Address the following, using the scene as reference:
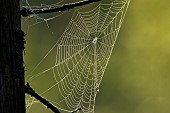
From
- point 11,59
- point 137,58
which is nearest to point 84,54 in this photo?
point 11,59

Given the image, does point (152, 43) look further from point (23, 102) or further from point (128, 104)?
point (23, 102)

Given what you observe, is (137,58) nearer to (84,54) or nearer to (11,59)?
(84,54)

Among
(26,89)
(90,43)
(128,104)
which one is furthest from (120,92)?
(26,89)

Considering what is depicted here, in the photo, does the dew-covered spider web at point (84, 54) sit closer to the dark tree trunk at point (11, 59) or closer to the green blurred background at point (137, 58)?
the green blurred background at point (137, 58)

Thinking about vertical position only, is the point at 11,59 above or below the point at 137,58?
above

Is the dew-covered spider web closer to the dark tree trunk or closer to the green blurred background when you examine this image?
the green blurred background

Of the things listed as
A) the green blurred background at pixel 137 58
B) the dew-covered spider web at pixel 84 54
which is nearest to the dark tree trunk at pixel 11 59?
the dew-covered spider web at pixel 84 54
